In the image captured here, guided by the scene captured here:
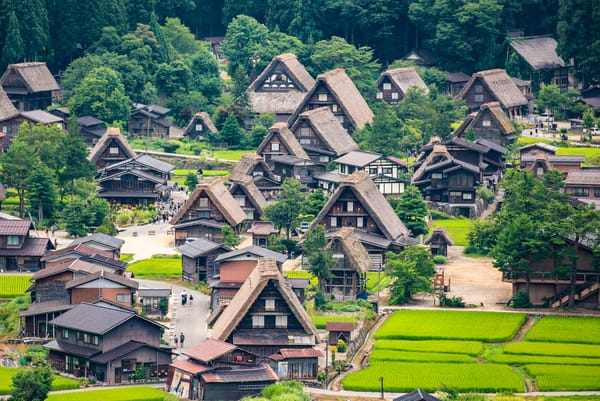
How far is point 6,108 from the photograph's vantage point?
114m

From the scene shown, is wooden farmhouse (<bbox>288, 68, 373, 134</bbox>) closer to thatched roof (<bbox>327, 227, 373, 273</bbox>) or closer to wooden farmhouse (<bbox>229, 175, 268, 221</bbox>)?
wooden farmhouse (<bbox>229, 175, 268, 221</bbox>)

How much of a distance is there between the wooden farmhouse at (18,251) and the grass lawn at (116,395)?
1858 centimetres

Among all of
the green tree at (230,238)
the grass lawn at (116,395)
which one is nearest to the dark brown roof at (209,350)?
the grass lawn at (116,395)

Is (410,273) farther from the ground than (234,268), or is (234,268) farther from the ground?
(234,268)

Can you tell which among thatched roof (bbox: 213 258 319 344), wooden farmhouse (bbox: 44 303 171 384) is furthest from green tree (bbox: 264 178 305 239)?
wooden farmhouse (bbox: 44 303 171 384)

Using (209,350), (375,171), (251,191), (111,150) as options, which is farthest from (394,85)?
(209,350)

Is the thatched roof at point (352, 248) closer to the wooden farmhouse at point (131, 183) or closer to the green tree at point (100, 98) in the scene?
the wooden farmhouse at point (131, 183)

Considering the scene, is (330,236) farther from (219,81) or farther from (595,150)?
(219,81)

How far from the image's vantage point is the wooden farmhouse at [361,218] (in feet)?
292

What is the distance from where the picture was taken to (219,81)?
126 metres

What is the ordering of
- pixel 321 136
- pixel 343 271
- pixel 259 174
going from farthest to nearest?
pixel 321 136, pixel 259 174, pixel 343 271

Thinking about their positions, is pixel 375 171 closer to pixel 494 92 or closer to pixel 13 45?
pixel 494 92

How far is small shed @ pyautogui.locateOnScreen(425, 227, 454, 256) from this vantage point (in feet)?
300

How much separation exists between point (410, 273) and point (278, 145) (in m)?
28.3
